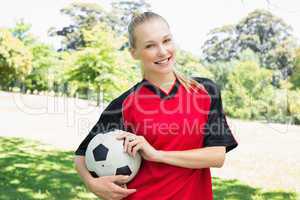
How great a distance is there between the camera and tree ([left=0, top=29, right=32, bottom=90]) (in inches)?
1398

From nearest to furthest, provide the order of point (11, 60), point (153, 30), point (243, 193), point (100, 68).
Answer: point (153, 30) < point (243, 193) < point (100, 68) < point (11, 60)

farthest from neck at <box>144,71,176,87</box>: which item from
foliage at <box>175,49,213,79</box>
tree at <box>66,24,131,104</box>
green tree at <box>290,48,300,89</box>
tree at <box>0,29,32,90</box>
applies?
tree at <box>0,29,32,90</box>

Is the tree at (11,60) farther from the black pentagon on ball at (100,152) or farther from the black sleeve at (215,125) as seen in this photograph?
the black sleeve at (215,125)

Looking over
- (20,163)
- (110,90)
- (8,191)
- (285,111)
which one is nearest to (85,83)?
(110,90)

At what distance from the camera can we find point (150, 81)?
2.04 meters

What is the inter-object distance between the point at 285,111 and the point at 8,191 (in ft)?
73.2

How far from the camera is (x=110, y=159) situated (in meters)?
1.98

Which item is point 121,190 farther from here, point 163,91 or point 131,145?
point 163,91

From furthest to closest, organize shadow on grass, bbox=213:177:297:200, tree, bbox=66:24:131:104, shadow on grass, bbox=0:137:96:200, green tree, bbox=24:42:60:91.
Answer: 1. green tree, bbox=24:42:60:91
2. tree, bbox=66:24:131:104
3. shadow on grass, bbox=213:177:297:200
4. shadow on grass, bbox=0:137:96:200

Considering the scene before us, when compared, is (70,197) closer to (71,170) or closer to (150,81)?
(71,170)

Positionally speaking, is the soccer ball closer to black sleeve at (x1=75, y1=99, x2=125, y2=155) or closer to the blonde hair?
black sleeve at (x1=75, y1=99, x2=125, y2=155)

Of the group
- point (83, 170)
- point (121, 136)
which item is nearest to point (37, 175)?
point (83, 170)

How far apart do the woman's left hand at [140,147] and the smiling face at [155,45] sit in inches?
13.8

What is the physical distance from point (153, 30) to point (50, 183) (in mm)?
4960
